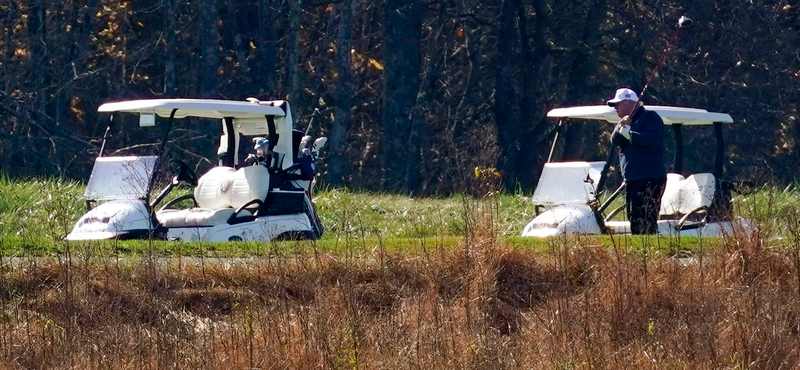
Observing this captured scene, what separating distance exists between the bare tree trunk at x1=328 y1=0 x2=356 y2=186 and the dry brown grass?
1492cm

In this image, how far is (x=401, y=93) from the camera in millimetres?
25891

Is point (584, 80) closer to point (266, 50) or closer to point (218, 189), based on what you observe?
point (266, 50)

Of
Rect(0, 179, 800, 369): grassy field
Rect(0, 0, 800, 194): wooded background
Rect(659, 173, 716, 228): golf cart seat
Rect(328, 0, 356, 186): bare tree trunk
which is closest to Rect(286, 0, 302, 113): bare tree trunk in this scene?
Rect(0, 0, 800, 194): wooded background

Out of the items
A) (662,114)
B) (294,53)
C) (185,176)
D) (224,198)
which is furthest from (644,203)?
(294,53)

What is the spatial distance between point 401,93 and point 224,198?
12.6 m

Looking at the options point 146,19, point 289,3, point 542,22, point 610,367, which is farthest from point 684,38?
point 610,367

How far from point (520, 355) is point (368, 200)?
9429mm

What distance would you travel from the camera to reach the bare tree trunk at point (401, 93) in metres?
25.4

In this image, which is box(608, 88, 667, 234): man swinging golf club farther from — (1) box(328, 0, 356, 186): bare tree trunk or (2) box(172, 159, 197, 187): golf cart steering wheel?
(1) box(328, 0, 356, 186): bare tree trunk

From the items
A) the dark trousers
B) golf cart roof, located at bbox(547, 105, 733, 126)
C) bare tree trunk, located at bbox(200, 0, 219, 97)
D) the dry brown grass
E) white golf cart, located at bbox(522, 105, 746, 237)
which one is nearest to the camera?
the dry brown grass

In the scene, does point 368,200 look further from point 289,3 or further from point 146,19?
point 146,19

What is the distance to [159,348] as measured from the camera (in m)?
8.75

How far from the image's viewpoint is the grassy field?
8773mm

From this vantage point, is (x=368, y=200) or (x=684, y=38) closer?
(x=368, y=200)
